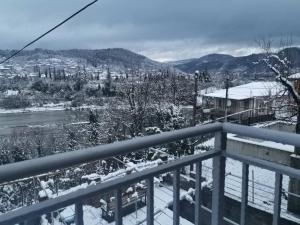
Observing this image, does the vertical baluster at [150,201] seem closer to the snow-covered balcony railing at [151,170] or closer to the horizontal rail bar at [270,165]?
the snow-covered balcony railing at [151,170]

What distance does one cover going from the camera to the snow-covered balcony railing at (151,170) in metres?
0.95

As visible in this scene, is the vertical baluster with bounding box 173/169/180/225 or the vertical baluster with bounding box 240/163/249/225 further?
the vertical baluster with bounding box 240/163/249/225

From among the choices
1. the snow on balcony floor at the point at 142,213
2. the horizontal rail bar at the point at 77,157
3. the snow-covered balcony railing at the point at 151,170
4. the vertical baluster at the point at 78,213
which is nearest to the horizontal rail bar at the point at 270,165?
the snow-covered balcony railing at the point at 151,170

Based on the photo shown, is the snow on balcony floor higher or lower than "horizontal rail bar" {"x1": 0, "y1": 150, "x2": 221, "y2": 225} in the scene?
lower

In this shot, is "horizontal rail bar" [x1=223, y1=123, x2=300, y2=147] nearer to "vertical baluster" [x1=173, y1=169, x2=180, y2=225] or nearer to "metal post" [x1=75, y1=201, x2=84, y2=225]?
"vertical baluster" [x1=173, y1=169, x2=180, y2=225]

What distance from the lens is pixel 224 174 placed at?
175 cm

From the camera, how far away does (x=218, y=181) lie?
5.69ft

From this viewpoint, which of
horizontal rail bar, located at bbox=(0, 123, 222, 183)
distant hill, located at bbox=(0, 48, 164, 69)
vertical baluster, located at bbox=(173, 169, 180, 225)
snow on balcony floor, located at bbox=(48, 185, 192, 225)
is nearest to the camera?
horizontal rail bar, located at bbox=(0, 123, 222, 183)

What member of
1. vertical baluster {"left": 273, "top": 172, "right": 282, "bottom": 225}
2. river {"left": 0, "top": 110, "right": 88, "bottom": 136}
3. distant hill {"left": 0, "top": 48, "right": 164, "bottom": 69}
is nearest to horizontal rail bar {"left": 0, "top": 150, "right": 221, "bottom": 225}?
vertical baluster {"left": 273, "top": 172, "right": 282, "bottom": 225}

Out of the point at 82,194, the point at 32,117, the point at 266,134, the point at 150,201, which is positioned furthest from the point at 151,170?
the point at 32,117

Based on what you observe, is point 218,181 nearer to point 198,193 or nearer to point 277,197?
point 198,193

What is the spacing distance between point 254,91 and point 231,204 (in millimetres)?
26679

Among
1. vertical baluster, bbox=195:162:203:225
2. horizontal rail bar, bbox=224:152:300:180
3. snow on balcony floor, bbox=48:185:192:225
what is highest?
horizontal rail bar, bbox=224:152:300:180

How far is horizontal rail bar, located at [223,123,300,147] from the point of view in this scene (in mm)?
1316
